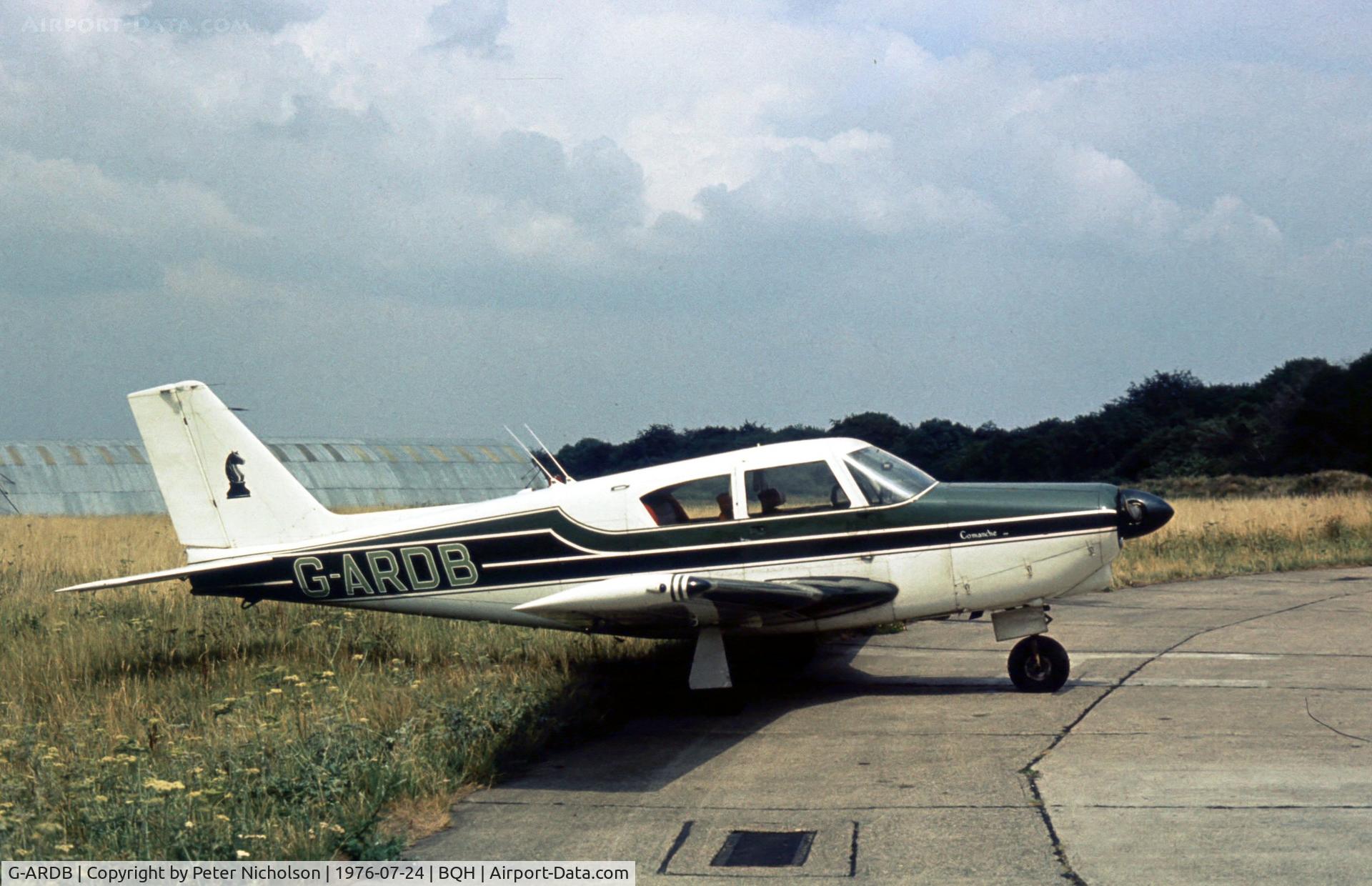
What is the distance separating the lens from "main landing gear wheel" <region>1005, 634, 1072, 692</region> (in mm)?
8992

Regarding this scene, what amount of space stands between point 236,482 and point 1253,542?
16.8 meters

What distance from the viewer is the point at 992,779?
257 inches

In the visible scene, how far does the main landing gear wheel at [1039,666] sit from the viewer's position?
8.99 m

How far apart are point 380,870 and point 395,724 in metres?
2.55

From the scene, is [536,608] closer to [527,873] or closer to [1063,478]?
[527,873]

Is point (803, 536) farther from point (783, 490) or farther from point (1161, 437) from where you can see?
point (1161, 437)

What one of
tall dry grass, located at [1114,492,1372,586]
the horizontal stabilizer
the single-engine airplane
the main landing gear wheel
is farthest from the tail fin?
tall dry grass, located at [1114,492,1372,586]

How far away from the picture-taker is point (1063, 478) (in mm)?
30078

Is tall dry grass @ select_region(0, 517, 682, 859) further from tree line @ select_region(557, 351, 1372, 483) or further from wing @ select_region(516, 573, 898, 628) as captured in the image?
tree line @ select_region(557, 351, 1372, 483)

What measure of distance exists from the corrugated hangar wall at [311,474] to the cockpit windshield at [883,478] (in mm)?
28141

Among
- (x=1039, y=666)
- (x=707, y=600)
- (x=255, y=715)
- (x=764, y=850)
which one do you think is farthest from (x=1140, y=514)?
(x=255, y=715)

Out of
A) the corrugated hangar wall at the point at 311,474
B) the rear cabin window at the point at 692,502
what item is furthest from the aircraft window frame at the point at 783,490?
the corrugated hangar wall at the point at 311,474

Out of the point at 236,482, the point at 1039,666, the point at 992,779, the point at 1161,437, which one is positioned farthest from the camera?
the point at 1161,437

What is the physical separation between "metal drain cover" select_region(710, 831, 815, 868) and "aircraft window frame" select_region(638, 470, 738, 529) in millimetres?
3723
